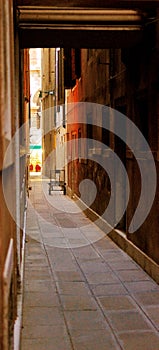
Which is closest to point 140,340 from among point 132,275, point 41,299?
point 41,299

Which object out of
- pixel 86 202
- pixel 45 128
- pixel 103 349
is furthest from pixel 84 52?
pixel 45 128

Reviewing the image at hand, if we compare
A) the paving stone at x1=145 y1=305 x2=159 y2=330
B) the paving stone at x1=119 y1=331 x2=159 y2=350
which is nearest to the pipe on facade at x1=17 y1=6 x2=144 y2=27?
the paving stone at x1=145 y1=305 x2=159 y2=330

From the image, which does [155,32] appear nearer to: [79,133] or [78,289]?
[78,289]

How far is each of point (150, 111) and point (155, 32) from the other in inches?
46.0

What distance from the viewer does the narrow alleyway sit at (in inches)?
228

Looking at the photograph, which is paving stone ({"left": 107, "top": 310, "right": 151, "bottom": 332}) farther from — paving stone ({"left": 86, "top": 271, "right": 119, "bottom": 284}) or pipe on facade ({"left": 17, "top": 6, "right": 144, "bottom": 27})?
pipe on facade ({"left": 17, "top": 6, "right": 144, "bottom": 27})

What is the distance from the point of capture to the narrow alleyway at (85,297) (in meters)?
5.80

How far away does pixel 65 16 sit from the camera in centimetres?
746

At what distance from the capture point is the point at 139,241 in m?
9.28

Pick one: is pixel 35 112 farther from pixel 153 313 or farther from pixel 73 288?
pixel 153 313

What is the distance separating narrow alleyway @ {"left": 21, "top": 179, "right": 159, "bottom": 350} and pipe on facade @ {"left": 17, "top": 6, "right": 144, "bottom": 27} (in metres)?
3.71

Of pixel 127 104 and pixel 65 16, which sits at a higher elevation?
pixel 65 16

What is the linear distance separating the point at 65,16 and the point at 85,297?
3788mm

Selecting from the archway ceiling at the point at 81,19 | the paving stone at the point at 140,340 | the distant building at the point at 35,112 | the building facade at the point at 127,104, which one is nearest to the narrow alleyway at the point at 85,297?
the paving stone at the point at 140,340
